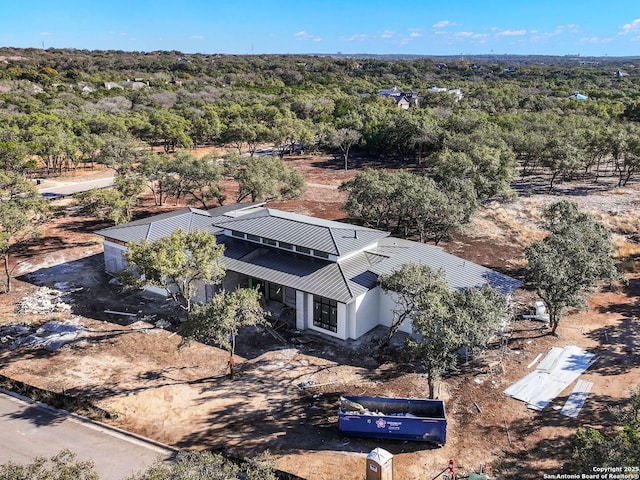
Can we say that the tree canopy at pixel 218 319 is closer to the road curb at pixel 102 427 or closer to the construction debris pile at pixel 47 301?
the road curb at pixel 102 427

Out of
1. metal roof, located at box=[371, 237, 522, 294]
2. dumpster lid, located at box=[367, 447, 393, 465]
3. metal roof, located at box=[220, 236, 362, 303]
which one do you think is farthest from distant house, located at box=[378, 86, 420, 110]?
dumpster lid, located at box=[367, 447, 393, 465]

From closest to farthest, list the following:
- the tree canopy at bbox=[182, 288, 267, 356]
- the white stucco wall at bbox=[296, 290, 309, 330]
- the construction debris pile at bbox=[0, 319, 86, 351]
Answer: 1. the tree canopy at bbox=[182, 288, 267, 356]
2. the construction debris pile at bbox=[0, 319, 86, 351]
3. the white stucco wall at bbox=[296, 290, 309, 330]

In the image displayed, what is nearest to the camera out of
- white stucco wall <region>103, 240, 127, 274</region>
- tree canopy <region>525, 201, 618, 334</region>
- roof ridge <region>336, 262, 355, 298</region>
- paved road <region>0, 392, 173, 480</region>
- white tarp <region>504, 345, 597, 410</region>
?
paved road <region>0, 392, 173, 480</region>

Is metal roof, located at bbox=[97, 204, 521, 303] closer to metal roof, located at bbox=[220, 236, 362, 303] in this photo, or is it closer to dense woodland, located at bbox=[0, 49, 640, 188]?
metal roof, located at bbox=[220, 236, 362, 303]

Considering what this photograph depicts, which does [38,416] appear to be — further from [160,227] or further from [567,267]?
[567,267]

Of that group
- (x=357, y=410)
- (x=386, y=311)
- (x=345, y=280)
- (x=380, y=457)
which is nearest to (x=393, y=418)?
(x=357, y=410)

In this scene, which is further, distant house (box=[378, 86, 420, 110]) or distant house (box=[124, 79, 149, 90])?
distant house (box=[124, 79, 149, 90])
